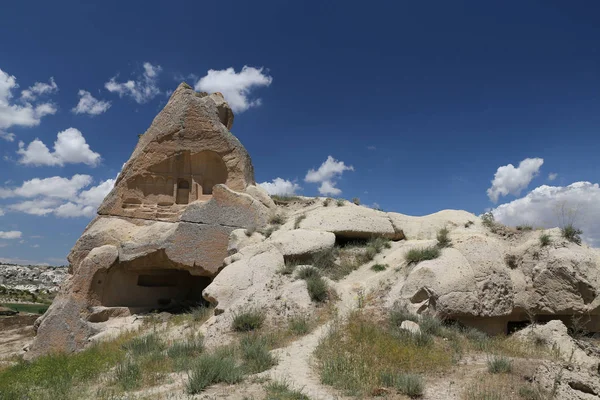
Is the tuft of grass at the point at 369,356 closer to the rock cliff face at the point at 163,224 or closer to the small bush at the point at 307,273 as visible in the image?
the small bush at the point at 307,273

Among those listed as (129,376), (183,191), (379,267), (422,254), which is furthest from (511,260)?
(183,191)

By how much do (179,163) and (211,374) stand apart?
37.6 ft

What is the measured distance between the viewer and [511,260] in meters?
10.6

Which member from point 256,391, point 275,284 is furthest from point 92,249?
point 256,391

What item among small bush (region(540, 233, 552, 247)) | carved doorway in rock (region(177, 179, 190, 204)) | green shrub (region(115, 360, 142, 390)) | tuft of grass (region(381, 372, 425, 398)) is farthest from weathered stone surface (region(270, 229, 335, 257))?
tuft of grass (region(381, 372, 425, 398))

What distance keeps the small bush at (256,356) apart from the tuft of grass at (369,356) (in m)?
0.81

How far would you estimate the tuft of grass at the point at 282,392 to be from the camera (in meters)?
5.36

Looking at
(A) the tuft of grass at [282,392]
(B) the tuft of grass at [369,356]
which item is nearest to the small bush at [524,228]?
(B) the tuft of grass at [369,356]

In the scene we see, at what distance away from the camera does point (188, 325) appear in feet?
35.5

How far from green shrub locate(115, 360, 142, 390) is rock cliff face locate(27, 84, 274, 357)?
20.5 ft

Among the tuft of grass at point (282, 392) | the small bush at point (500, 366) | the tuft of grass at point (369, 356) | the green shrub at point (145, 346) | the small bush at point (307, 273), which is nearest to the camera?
the tuft of grass at point (282, 392)

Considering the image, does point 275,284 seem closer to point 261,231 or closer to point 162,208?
point 261,231

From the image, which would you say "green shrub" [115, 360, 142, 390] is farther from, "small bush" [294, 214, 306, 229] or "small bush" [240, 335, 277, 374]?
"small bush" [294, 214, 306, 229]

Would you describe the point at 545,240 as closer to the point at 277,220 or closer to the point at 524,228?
the point at 524,228
